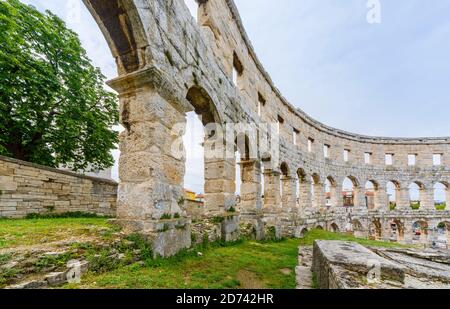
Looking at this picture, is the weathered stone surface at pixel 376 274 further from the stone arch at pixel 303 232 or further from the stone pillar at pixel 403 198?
the stone pillar at pixel 403 198

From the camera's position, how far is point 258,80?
984 centimetres

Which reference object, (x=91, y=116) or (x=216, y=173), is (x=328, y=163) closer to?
(x=216, y=173)

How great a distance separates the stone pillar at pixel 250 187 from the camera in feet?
25.7

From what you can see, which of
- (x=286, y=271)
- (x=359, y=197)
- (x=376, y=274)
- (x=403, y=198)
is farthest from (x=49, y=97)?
(x=403, y=198)

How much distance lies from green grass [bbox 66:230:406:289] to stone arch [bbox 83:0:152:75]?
2916mm

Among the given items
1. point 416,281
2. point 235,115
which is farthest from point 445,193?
point 416,281

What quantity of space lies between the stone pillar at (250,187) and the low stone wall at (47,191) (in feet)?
17.6

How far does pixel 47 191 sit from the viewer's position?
7.22 m

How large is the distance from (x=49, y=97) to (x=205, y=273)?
816cm

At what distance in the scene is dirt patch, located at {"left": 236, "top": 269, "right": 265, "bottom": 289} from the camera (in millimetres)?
3185

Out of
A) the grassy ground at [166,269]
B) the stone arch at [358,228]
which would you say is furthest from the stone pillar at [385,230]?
the grassy ground at [166,269]

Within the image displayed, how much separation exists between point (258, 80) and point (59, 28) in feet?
26.8

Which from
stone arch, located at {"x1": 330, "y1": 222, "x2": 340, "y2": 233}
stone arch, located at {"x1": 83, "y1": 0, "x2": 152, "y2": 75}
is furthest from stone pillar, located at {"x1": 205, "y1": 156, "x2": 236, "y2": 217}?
stone arch, located at {"x1": 330, "y1": 222, "x2": 340, "y2": 233}

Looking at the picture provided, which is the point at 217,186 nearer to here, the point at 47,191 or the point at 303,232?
the point at 47,191
